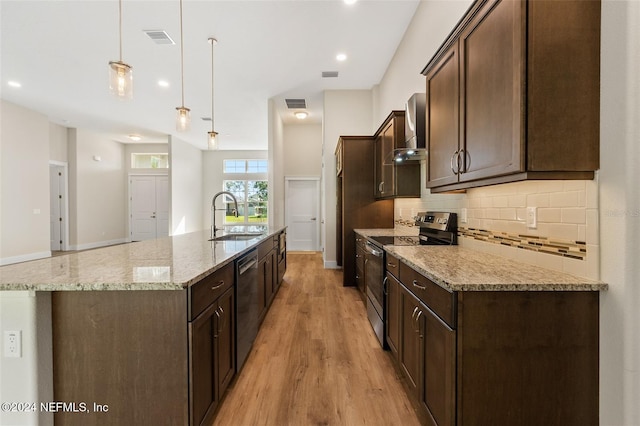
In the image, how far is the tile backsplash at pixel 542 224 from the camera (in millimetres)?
1248

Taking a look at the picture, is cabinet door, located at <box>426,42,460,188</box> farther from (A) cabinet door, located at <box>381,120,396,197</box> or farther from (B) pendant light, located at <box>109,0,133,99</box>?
(B) pendant light, located at <box>109,0,133,99</box>

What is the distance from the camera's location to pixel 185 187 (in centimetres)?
915

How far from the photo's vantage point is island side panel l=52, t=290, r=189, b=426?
128cm

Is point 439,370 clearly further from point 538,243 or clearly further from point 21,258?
point 21,258

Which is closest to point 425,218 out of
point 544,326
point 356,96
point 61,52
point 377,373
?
point 377,373

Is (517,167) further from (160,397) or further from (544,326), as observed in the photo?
(160,397)

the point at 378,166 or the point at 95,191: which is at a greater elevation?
the point at 378,166

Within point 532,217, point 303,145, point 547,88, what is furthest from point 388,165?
point 303,145

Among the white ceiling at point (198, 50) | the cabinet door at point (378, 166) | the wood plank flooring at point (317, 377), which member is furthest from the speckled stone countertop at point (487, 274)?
the white ceiling at point (198, 50)

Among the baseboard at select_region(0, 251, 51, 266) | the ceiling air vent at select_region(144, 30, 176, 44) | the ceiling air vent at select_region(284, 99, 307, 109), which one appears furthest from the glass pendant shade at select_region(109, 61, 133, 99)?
the baseboard at select_region(0, 251, 51, 266)

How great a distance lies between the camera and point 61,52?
405 centimetres

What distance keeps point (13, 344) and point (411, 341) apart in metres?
2.01

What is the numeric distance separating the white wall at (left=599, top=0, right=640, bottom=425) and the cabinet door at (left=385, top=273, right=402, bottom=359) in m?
1.03

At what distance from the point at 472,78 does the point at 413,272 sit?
1.14 metres
